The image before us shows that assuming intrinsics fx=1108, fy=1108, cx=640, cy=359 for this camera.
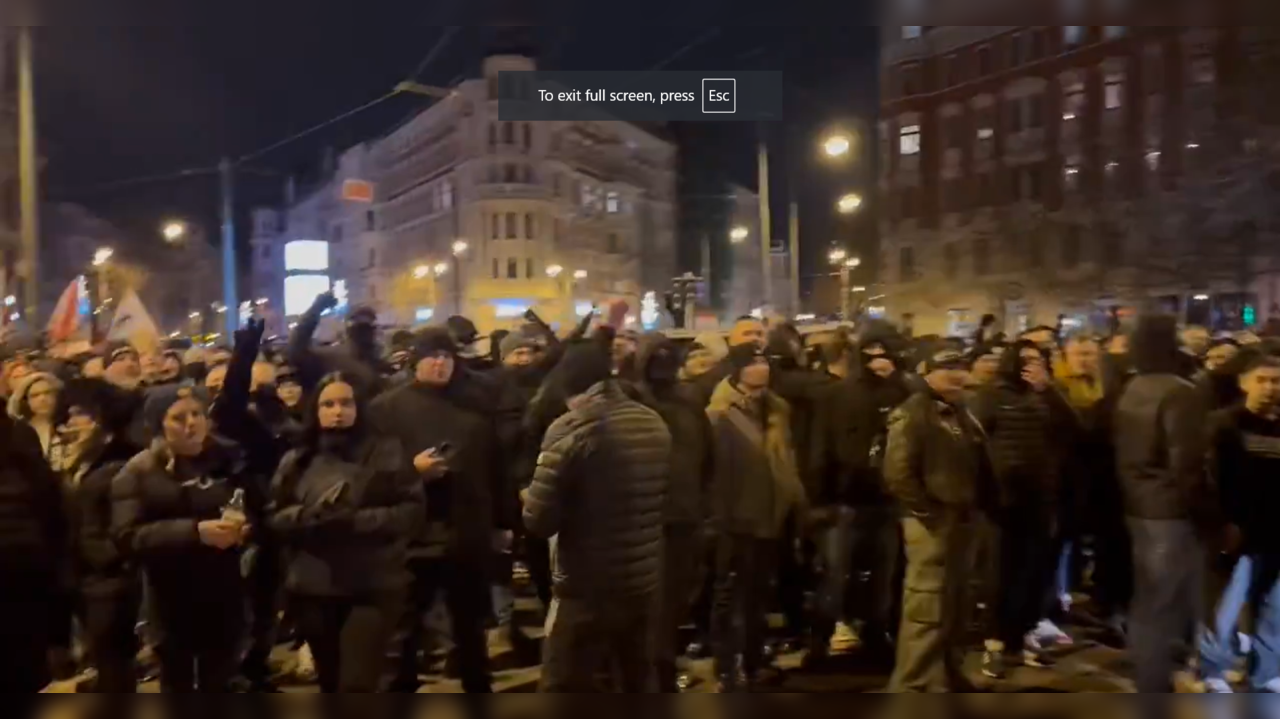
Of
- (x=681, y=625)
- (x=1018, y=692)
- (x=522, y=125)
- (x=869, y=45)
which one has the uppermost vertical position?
(x=869, y=45)

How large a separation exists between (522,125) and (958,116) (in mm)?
1948

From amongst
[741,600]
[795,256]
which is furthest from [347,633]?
[795,256]

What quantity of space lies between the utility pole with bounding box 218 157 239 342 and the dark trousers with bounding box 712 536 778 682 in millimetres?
2235

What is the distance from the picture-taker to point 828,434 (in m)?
4.98

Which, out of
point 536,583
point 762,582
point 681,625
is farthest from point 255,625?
point 762,582

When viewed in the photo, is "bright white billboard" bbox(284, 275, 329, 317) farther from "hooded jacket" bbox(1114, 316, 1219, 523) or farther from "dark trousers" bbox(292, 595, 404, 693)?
"hooded jacket" bbox(1114, 316, 1219, 523)

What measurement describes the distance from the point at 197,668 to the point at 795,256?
2.93m

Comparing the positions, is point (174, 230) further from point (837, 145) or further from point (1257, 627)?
point (1257, 627)

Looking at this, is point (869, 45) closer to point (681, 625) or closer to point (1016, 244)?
point (1016, 244)

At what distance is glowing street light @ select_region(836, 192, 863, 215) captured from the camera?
15.7 ft

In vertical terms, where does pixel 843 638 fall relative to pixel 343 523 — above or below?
below

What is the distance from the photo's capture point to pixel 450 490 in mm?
4414

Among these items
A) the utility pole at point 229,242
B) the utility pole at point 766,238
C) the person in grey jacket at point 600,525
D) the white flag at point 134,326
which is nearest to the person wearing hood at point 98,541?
the white flag at point 134,326

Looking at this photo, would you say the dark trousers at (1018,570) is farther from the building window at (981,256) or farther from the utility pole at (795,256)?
the utility pole at (795,256)
